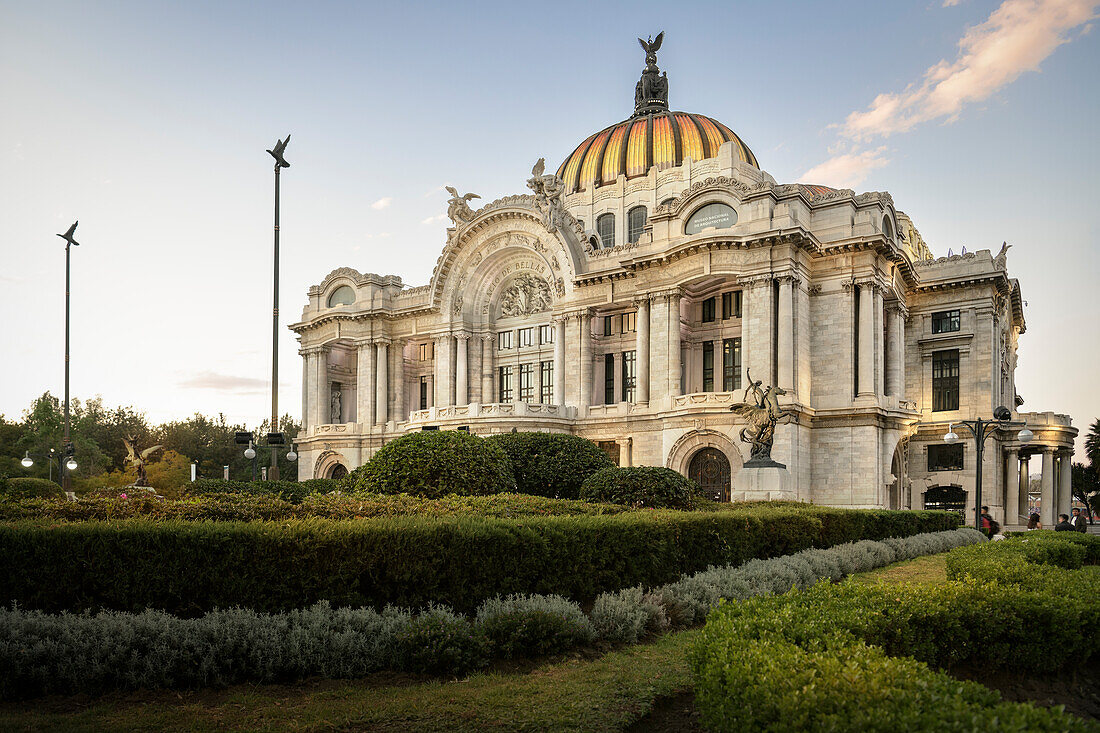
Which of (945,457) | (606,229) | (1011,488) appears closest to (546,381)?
(606,229)

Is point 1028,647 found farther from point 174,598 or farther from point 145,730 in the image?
point 174,598

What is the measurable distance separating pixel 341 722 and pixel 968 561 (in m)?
10.1

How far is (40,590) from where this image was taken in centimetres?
823

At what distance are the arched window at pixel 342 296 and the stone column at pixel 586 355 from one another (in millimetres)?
18805

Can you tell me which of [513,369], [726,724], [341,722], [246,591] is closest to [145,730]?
[341,722]

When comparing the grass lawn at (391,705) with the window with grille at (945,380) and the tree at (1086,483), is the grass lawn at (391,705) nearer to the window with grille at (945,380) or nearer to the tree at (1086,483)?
the window with grille at (945,380)

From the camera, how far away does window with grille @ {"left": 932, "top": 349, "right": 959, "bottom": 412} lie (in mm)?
45500

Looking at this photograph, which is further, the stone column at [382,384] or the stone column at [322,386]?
the stone column at [322,386]

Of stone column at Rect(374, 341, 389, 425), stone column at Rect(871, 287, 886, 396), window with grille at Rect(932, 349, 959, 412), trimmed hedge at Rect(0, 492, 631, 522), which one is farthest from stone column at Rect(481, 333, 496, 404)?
trimmed hedge at Rect(0, 492, 631, 522)

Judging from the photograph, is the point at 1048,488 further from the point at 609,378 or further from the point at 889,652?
the point at 889,652

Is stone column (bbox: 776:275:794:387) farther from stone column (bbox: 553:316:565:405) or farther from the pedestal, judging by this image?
stone column (bbox: 553:316:565:405)

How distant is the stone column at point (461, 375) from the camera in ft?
164

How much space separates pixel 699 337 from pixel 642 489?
2728 centimetres

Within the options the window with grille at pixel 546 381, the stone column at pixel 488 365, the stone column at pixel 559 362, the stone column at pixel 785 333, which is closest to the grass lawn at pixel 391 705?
the stone column at pixel 785 333
